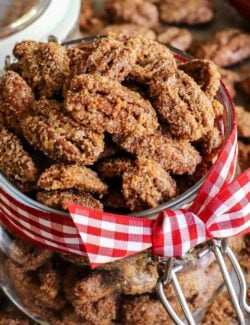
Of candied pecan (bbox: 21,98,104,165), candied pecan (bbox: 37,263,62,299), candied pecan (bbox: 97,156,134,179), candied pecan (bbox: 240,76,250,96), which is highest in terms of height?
candied pecan (bbox: 21,98,104,165)

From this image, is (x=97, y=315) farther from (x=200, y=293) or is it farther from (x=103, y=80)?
(x=103, y=80)

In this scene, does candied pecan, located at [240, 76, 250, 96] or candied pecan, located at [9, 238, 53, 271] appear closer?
candied pecan, located at [9, 238, 53, 271]

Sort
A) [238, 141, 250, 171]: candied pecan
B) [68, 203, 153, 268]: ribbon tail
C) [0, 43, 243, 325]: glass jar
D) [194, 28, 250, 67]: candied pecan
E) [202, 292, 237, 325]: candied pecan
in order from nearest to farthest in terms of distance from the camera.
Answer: [68, 203, 153, 268]: ribbon tail
[0, 43, 243, 325]: glass jar
[202, 292, 237, 325]: candied pecan
[238, 141, 250, 171]: candied pecan
[194, 28, 250, 67]: candied pecan

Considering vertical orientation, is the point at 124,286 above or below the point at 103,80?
below

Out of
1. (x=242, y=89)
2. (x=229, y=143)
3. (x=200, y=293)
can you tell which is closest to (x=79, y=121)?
(x=229, y=143)

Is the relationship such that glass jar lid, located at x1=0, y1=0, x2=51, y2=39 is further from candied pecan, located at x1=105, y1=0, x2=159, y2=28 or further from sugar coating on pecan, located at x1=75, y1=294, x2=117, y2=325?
sugar coating on pecan, located at x1=75, y1=294, x2=117, y2=325

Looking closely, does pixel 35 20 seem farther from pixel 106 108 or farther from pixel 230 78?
pixel 106 108

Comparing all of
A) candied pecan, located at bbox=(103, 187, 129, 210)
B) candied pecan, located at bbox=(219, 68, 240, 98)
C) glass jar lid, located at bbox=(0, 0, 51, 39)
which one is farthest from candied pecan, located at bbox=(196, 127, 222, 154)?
glass jar lid, located at bbox=(0, 0, 51, 39)
